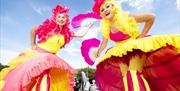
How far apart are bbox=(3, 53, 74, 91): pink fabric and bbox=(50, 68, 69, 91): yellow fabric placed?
0.27 meters

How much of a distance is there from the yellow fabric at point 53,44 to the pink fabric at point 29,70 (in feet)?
0.47

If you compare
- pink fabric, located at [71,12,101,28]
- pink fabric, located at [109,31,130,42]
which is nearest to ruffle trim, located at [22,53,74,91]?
pink fabric, located at [71,12,101,28]

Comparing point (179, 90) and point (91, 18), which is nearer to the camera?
point (179, 90)

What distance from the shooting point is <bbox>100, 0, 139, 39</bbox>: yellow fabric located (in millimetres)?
3182

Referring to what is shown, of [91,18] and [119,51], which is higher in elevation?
[91,18]

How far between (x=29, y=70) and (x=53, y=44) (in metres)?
0.61

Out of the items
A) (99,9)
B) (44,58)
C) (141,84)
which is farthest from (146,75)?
(44,58)

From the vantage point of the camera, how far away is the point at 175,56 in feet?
10.2

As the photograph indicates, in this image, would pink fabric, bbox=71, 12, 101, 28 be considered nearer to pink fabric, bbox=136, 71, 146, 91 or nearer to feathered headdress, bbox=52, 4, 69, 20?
feathered headdress, bbox=52, 4, 69, 20

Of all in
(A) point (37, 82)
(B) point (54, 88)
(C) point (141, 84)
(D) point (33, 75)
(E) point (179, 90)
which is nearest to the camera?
(C) point (141, 84)

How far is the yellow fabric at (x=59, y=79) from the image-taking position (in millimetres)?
4180

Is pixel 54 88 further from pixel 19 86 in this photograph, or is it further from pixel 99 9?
pixel 99 9

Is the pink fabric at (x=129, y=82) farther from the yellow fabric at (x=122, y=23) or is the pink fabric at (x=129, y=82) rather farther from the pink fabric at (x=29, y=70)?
the pink fabric at (x=29, y=70)

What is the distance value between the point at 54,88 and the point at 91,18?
1.05 meters
